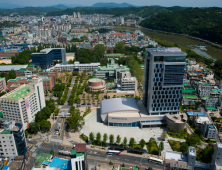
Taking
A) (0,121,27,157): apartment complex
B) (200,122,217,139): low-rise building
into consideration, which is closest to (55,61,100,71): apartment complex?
(0,121,27,157): apartment complex

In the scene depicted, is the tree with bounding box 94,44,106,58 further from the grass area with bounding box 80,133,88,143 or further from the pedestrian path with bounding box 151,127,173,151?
the grass area with bounding box 80,133,88,143

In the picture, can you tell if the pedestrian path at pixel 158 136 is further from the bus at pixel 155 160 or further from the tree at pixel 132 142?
the tree at pixel 132 142

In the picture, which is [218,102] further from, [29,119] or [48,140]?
[29,119]

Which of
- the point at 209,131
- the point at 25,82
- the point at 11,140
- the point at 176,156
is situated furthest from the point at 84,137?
the point at 25,82

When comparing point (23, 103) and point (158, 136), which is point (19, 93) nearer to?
point (23, 103)

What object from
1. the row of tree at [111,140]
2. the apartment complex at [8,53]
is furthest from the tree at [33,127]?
the apartment complex at [8,53]

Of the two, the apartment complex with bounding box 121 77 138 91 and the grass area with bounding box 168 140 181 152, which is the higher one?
the apartment complex with bounding box 121 77 138 91
